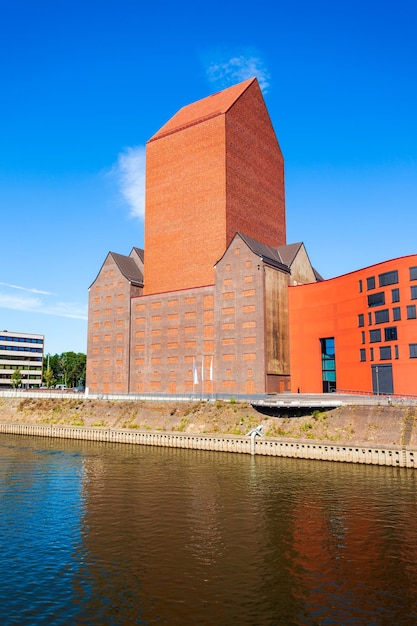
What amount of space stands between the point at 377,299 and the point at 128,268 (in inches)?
2153

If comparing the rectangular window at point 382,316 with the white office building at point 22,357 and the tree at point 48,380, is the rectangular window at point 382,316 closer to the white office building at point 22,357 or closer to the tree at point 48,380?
the tree at point 48,380

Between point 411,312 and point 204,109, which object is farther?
point 204,109

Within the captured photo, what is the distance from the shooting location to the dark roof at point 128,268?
105312mm

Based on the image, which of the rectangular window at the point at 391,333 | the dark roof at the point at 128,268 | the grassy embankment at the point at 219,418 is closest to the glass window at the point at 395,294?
the rectangular window at the point at 391,333

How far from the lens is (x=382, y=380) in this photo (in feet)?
236

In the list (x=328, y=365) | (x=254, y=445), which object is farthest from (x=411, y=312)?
(x=254, y=445)

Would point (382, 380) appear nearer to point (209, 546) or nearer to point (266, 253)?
point (266, 253)

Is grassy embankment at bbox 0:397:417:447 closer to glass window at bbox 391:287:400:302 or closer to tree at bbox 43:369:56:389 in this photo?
glass window at bbox 391:287:400:302

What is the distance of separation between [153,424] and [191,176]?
48.7 m

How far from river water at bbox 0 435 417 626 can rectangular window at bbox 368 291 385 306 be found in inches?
1143

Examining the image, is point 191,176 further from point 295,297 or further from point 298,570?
point 298,570

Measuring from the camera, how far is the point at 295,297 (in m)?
89.9

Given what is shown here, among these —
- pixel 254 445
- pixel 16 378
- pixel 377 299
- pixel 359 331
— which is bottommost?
pixel 254 445

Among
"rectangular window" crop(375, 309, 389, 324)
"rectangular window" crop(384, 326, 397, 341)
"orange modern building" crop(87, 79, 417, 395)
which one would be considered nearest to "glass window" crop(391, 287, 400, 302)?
"orange modern building" crop(87, 79, 417, 395)
